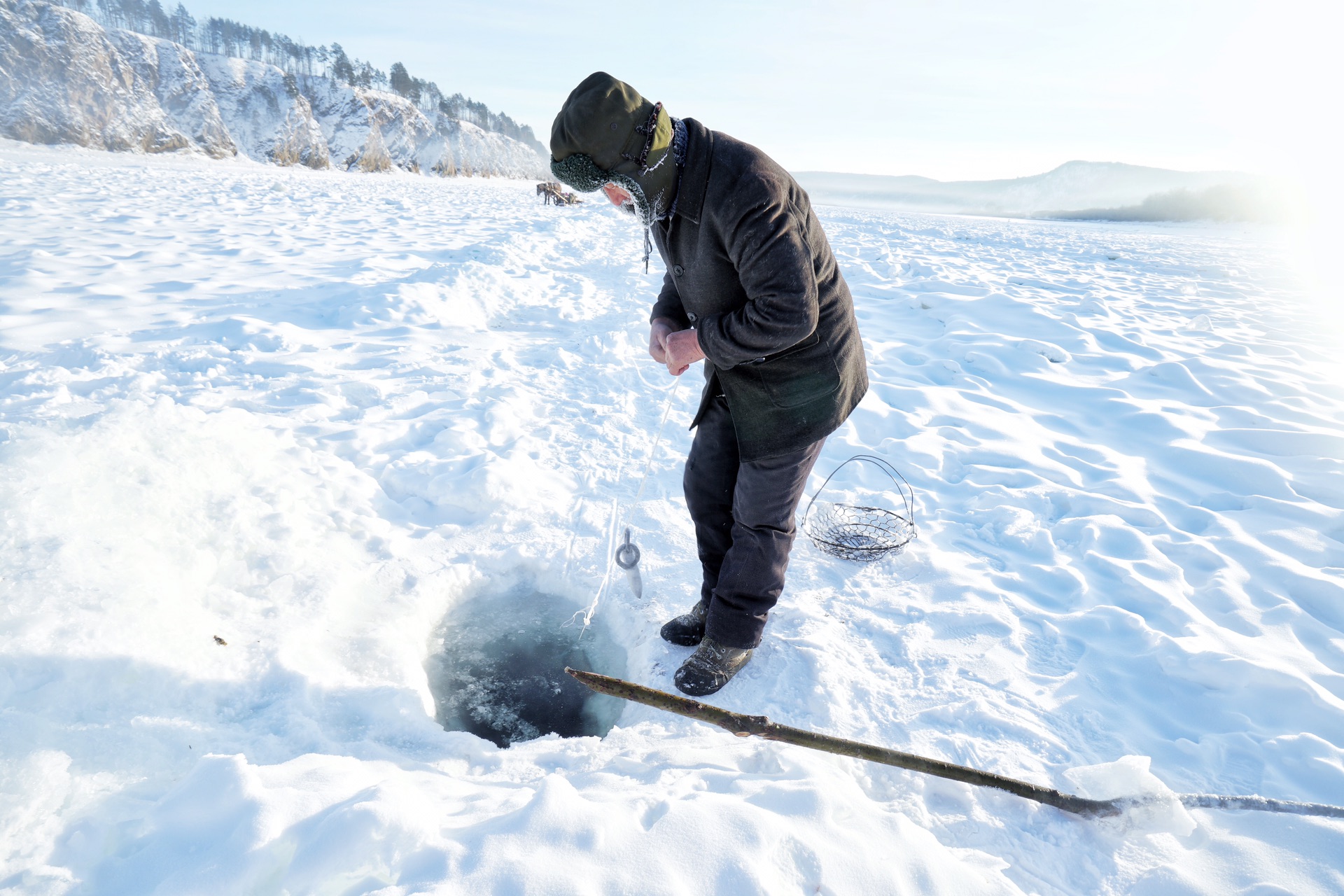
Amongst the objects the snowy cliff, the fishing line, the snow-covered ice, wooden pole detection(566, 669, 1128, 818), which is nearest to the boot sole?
the snow-covered ice

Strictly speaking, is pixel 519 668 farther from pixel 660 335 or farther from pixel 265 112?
pixel 265 112

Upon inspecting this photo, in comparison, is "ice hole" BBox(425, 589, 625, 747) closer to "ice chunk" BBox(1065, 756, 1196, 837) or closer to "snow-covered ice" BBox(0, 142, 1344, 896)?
"snow-covered ice" BBox(0, 142, 1344, 896)

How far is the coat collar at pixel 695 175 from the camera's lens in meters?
1.70

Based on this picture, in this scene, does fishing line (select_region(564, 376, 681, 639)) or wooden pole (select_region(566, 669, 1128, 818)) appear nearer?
wooden pole (select_region(566, 669, 1128, 818))

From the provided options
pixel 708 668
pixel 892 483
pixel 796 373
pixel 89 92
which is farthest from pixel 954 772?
pixel 89 92

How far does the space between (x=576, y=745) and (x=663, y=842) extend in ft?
2.19

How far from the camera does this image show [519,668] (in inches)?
101

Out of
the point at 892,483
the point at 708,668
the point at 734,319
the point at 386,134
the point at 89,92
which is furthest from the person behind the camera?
the point at 386,134

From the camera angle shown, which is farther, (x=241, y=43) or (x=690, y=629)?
(x=241, y=43)

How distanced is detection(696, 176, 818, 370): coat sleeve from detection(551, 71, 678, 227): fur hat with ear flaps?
0.23m

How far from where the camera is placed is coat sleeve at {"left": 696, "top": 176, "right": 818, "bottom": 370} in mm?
1609

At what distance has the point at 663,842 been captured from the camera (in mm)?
1398

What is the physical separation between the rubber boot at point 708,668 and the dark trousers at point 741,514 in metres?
0.05

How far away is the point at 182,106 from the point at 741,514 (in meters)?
59.5
